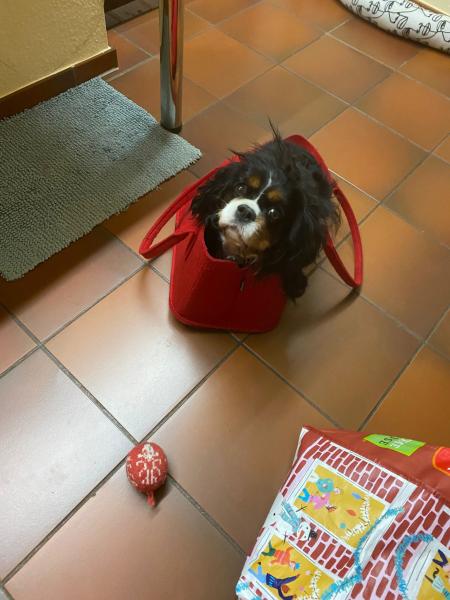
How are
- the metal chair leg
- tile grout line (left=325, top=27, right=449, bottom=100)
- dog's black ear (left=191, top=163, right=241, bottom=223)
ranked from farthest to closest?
tile grout line (left=325, top=27, right=449, bottom=100), the metal chair leg, dog's black ear (left=191, top=163, right=241, bottom=223)

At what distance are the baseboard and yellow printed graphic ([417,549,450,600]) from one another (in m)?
1.70

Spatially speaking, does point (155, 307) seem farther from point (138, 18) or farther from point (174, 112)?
point (138, 18)

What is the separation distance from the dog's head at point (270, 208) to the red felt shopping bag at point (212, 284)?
0.06 metres

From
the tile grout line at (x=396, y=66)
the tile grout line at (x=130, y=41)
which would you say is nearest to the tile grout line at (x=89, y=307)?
the tile grout line at (x=130, y=41)

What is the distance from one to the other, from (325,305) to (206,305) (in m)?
0.38

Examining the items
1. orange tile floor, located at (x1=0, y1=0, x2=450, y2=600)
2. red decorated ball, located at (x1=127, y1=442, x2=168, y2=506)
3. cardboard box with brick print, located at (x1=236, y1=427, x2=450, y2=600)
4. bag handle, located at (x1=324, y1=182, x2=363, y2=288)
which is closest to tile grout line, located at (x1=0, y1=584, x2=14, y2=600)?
orange tile floor, located at (x1=0, y1=0, x2=450, y2=600)

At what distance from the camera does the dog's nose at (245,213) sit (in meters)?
0.94

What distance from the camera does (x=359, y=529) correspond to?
802 mm

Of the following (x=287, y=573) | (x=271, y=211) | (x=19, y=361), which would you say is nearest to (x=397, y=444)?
(x=287, y=573)

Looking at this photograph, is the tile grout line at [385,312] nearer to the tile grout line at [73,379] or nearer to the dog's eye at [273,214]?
the dog's eye at [273,214]

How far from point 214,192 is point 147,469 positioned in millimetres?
626

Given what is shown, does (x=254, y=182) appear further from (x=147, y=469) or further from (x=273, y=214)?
(x=147, y=469)

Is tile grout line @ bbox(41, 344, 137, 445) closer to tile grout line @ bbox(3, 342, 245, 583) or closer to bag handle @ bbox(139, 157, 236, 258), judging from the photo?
tile grout line @ bbox(3, 342, 245, 583)

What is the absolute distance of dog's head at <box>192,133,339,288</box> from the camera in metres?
0.96
